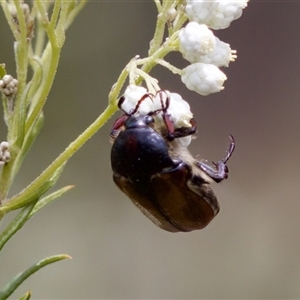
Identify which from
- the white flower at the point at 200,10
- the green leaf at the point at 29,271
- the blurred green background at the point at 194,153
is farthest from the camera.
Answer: the blurred green background at the point at 194,153

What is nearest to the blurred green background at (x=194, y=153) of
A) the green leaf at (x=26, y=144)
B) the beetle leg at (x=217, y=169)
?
the beetle leg at (x=217, y=169)

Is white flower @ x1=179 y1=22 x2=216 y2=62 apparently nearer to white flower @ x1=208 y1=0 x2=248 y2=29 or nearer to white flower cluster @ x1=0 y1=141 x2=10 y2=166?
white flower @ x1=208 y1=0 x2=248 y2=29

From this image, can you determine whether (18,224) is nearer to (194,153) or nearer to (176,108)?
(176,108)

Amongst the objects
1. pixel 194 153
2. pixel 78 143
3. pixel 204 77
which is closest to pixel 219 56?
pixel 204 77

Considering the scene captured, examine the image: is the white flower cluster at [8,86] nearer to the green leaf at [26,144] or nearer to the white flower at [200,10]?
the green leaf at [26,144]

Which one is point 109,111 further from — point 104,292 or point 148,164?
point 104,292

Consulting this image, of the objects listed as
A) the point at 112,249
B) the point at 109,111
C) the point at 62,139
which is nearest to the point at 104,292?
the point at 112,249
